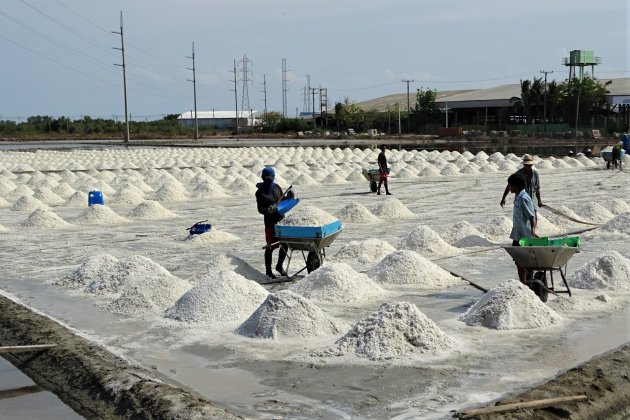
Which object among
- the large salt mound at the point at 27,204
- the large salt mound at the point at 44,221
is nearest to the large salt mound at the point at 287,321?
the large salt mound at the point at 44,221

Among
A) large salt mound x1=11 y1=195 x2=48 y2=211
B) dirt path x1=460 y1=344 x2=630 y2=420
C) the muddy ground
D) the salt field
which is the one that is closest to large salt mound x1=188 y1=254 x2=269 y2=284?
the salt field

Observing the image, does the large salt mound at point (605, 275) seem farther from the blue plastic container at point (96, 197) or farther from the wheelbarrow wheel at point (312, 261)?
the blue plastic container at point (96, 197)

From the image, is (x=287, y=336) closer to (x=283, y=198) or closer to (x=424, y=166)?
(x=283, y=198)

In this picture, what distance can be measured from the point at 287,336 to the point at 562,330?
2125 mm

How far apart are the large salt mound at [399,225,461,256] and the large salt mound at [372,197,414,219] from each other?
3.65m

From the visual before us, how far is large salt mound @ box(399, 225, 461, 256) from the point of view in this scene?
35.7 ft

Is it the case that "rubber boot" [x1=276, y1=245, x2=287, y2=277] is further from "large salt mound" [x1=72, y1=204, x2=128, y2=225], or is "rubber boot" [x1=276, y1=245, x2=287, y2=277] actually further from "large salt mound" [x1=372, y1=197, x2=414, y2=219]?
"large salt mound" [x1=72, y1=204, x2=128, y2=225]

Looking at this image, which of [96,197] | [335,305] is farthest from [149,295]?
[96,197]

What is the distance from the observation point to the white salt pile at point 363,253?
405 inches

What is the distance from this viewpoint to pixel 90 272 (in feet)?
31.5

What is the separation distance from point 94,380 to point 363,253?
483 centimetres

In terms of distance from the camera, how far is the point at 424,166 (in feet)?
85.6

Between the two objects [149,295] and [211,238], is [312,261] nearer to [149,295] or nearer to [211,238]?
[149,295]

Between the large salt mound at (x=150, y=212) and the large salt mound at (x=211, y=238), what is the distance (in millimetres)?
3330
